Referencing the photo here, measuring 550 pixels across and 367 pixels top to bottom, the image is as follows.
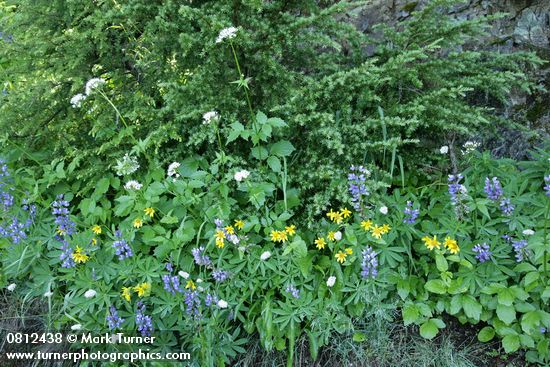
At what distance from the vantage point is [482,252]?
250cm

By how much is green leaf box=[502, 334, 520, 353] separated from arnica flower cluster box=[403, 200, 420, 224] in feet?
2.32

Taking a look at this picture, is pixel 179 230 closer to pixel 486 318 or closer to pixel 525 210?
pixel 486 318

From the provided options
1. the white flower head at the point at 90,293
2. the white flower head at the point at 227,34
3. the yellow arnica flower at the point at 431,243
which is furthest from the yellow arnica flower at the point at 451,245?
the white flower head at the point at 90,293

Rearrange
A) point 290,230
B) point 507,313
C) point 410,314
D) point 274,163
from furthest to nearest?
point 274,163
point 290,230
point 410,314
point 507,313

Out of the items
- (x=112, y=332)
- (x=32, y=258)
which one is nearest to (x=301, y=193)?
(x=112, y=332)

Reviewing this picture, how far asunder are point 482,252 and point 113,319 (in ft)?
6.24

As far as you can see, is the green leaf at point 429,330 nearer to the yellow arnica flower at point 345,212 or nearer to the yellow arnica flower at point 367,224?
the yellow arnica flower at point 367,224

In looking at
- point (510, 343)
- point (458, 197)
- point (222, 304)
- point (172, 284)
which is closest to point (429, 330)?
point (510, 343)

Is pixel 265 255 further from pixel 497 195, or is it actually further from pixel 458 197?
pixel 497 195

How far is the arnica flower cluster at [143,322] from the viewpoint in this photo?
2576 millimetres

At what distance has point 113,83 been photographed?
3236 mm

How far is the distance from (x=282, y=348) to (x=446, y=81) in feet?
5.83

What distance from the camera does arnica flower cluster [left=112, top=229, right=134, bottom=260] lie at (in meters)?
2.62

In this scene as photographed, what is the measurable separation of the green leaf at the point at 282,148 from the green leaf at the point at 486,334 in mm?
1371
